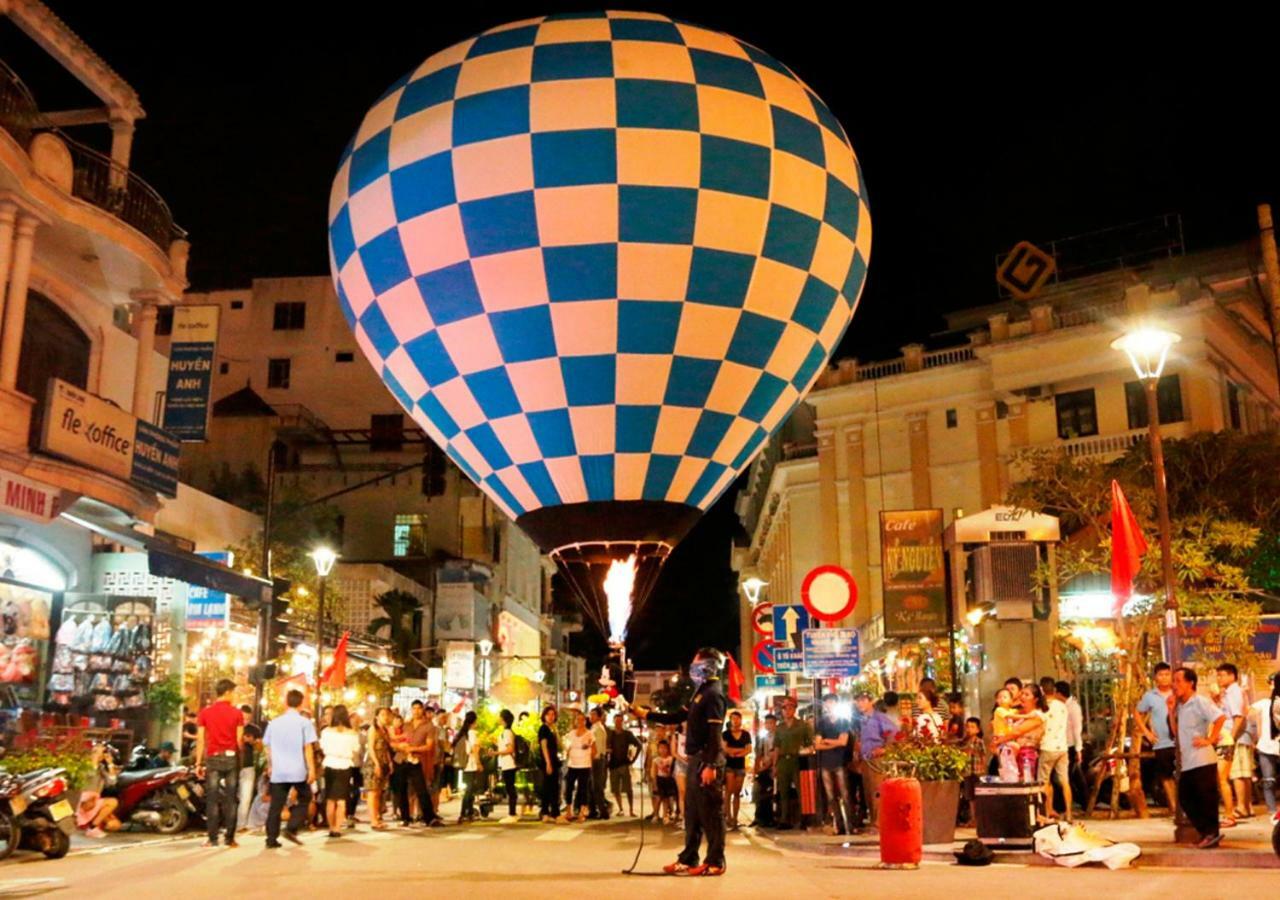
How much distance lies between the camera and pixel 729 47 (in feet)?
52.3

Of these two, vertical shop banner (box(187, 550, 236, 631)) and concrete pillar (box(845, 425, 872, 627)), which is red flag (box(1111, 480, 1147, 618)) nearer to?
vertical shop banner (box(187, 550, 236, 631))

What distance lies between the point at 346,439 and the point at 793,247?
1544 inches

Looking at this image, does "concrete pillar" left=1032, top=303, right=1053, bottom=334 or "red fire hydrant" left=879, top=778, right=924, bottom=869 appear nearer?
"red fire hydrant" left=879, top=778, right=924, bottom=869

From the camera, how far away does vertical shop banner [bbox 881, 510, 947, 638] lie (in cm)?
2525

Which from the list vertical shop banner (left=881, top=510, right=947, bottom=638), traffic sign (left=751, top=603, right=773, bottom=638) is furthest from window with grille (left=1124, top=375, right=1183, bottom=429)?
traffic sign (left=751, top=603, right=773, bottom=638)

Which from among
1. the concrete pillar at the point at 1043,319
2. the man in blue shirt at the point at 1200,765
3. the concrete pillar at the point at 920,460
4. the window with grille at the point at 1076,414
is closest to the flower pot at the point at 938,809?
the man in blue shirt at the point at 1200,765

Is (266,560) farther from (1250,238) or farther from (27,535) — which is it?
(1250,238)

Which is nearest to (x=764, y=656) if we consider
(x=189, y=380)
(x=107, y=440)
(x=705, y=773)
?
(x=107, y=440)

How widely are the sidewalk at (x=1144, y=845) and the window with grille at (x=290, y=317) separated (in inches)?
1605

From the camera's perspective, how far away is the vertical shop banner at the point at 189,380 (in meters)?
23.1

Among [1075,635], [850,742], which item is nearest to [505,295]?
[850,742]

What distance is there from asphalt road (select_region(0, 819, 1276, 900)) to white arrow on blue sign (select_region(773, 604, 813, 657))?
6372 millimetres

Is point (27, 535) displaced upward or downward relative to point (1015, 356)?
downward

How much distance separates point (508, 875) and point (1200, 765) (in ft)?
20.9
